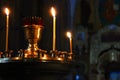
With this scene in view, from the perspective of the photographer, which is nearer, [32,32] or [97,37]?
[32,32]

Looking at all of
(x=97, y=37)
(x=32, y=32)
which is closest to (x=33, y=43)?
(x=32, y=32)

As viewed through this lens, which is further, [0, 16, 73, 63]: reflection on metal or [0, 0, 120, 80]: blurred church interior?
[0, 0, 120, 80]: blurred church interior

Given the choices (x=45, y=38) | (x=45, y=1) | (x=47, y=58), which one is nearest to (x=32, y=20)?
(x=47, y=58)

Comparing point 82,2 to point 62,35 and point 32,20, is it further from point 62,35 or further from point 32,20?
point 32,20

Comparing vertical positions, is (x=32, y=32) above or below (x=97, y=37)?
below

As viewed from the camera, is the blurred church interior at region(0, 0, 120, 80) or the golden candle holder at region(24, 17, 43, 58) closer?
the golden candle holder at region(24, 17, 43, 58)

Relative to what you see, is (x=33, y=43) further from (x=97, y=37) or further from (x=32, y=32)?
(x=97, y=37)

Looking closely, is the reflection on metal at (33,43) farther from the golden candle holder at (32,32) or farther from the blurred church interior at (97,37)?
the blurred church interior at (97,37)

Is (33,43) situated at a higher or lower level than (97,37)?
lower

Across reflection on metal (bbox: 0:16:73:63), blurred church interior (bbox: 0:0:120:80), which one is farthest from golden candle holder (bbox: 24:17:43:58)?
blurred church interior (bbox: 0:0:120:80)

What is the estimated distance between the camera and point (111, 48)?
Result: 42.0ft

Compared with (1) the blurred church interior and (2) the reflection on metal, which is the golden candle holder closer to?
(2) the reflection on metal

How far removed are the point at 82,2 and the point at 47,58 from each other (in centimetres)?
1199

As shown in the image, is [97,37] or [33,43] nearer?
[33,43]
